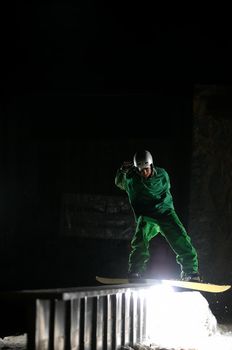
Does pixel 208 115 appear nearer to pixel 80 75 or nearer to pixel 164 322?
pixel 80 75

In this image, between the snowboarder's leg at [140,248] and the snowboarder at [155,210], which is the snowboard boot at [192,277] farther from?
the snowboarder's leg at [140,248]

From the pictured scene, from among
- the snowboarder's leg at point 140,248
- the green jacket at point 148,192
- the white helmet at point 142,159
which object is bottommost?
the snowboarder's leg at point 140,248

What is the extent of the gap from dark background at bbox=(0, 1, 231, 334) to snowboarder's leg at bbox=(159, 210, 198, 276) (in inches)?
104

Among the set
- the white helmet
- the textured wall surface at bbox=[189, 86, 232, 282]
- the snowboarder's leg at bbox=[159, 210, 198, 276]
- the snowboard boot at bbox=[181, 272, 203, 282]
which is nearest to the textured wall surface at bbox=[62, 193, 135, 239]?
the textured wall surface at bbox=[189, 86, 232, 282]

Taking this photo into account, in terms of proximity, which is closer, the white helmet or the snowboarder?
the white helmet

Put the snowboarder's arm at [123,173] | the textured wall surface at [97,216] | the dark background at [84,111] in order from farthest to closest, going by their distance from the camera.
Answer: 1. the textured wall surface at [97,216]
2. the dark background at [84,111]
3. the snowboarder's arm at [123,173]

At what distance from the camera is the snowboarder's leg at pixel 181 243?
26.8 feet

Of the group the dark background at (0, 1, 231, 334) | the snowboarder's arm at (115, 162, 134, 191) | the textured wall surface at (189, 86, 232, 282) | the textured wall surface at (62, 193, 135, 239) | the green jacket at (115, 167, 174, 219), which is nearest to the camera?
the green jacket at (115, 167, 174, 219)

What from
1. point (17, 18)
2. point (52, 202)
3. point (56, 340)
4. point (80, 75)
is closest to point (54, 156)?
point (52, 202)

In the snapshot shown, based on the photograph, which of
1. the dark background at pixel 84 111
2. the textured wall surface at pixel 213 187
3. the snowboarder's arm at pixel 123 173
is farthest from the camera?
the dark background at pixel 84 111

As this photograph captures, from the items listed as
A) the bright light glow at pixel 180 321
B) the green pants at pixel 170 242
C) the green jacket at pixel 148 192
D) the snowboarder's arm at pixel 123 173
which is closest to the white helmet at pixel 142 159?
the green jacket at pixel 148 192

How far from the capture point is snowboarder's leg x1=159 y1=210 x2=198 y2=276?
8180 millimetres

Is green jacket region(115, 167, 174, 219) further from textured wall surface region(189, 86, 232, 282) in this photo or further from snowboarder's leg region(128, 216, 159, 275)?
textured wall surface region(189, 86, 232, 282)

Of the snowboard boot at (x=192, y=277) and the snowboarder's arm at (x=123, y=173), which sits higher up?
the snowboarder's arm at (x=123, y=173)
